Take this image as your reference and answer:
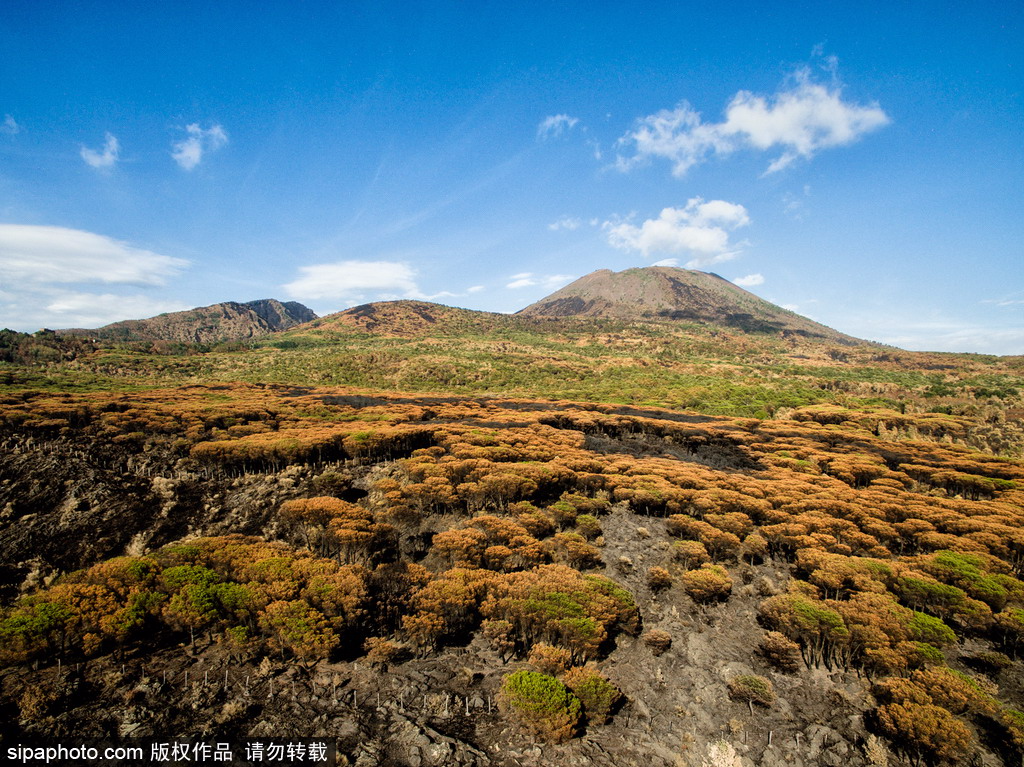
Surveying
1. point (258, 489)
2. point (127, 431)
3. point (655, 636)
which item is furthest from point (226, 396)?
point (655, 636)

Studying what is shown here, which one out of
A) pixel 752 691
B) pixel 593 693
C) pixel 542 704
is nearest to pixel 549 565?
pixel 593 693

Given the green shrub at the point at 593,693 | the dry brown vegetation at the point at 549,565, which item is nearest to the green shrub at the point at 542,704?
the dry brown vegetation at the point at 549,565

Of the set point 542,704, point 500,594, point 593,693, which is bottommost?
point 593,693

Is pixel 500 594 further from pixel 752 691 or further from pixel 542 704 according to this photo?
pixel 752 691

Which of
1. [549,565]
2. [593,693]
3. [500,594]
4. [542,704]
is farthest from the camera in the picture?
[549,565]

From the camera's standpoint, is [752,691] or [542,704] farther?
[752,691]

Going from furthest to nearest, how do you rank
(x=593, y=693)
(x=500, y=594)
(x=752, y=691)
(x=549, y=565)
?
1. (x=549, y=565)
2. (x=500, y=594)
3. (x=752, y=691)
4. (x=593, y=693)

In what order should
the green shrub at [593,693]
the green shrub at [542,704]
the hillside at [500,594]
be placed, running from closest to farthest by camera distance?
the green shrub at [542,704] < the hillside at [500,594] < the green shrub at [593,693]

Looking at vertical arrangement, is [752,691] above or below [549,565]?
below

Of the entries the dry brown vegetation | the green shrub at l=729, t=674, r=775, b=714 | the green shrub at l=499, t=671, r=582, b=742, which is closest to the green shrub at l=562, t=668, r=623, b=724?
the dry brown vegetation

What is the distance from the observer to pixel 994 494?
2530 cm

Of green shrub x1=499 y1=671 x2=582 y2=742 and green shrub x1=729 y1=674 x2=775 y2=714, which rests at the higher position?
green shrub x1=499 y1=671 x2=582 y2=742

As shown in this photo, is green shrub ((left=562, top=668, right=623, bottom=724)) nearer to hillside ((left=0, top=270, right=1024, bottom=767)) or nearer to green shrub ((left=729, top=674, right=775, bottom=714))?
hillside ((left=0, top=270, right=1024, bottom=767))

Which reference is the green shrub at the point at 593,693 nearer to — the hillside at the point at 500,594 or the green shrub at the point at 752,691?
the hillside at the point at 500,594
